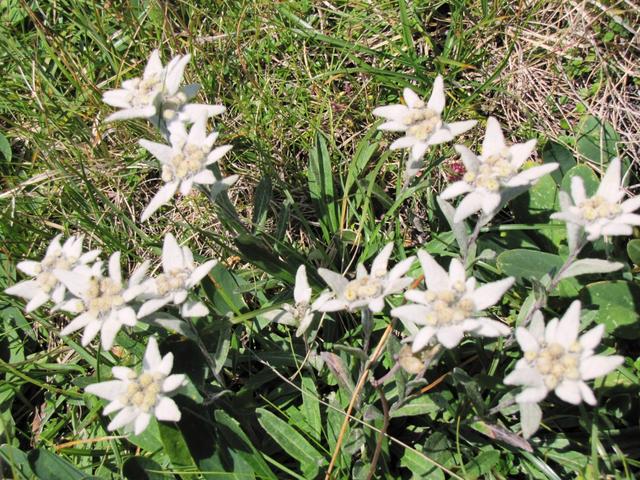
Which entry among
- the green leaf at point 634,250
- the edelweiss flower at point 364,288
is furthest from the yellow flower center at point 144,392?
the green leaf at point 634,250

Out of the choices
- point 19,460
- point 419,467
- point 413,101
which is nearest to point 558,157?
point 413,101

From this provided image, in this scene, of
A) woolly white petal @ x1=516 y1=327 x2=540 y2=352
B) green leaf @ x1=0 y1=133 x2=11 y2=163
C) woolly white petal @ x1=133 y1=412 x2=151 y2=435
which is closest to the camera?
woolly white petal @ x1=516 y1=327 x2=540 y2=352


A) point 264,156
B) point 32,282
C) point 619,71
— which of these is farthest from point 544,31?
point 32,282

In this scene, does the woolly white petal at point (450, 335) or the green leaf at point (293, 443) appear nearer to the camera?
the woolly white petal at point (450, 335)

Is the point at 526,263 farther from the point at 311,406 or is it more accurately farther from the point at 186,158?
the point at 186,158

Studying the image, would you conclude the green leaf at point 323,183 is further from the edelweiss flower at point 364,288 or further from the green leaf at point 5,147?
the green leaf at point 5,147

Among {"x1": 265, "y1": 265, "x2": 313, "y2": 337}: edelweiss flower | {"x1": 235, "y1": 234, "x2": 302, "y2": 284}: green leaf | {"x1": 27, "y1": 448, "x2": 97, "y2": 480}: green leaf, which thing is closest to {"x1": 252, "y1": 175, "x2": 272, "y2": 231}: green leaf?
{"x1": 235, "y1": 234, "x2": 302, "y2": 284}: green leaf

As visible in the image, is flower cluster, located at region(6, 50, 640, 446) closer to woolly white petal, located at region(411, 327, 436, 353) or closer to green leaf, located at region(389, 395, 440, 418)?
woolly white petal, located at region(411, 327, 436, 353)
